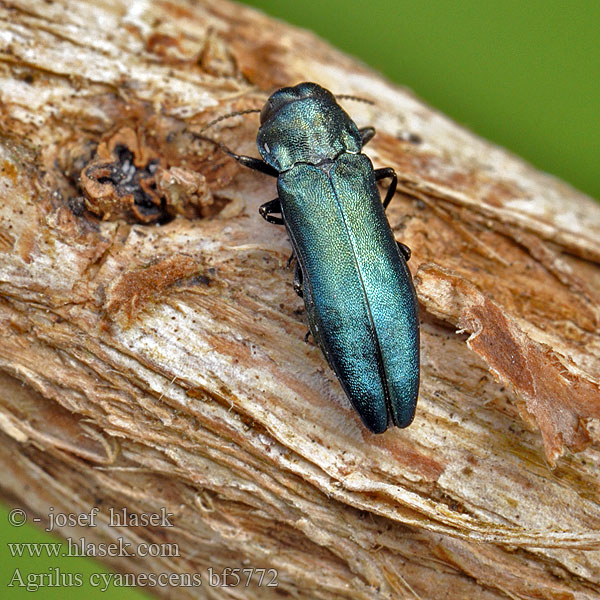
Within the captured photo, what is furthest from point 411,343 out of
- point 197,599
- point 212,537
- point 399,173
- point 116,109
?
point 116,109

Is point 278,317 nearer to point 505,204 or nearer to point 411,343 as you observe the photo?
point 411,343

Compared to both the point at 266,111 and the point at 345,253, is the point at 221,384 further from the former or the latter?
the point at 266,111

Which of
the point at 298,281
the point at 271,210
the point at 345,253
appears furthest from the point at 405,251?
the point at 271,210

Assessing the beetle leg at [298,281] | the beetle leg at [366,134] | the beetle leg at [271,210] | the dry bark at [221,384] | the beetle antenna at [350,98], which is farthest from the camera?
the beetle antenna at [350,98]

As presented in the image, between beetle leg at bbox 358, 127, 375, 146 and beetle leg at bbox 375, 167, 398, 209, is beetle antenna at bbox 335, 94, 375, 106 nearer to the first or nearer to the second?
beetle leg at bbox 358, 127, 375, 146

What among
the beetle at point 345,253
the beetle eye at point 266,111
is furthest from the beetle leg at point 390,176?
the beetle eye at point 266,111

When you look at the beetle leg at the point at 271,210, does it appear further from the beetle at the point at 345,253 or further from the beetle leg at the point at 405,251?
the beetle leg at the point at 405,251
